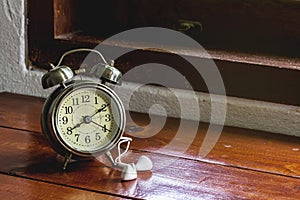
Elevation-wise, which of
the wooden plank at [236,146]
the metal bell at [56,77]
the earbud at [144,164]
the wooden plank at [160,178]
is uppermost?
the metal bell at [56,77]

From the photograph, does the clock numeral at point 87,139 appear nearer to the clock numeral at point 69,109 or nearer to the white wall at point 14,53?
the clock numeral at point 69,109

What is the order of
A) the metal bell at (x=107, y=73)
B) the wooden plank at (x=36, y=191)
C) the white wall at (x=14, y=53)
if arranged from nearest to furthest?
the wooden plank at (x=36, y=191), the metal bell at (x=107, y=73), the white wall at (x=14, y=53)

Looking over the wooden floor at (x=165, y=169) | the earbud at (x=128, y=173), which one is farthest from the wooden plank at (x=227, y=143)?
the earbud at (x=128, y=173)

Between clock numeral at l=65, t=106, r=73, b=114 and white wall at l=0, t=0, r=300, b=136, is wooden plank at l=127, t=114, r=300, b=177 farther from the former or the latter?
clock numeral at l=65, t=106, r=73, b=114

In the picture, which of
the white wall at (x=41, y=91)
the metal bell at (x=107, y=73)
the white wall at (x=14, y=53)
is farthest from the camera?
the white wall at (x=14, y=53)

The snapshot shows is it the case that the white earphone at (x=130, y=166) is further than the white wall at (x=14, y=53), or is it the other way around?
the white wall at (x=14, y=53)

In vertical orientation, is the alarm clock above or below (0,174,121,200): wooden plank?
above

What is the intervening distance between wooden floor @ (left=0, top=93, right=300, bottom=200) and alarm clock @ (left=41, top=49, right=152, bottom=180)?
0.11ft

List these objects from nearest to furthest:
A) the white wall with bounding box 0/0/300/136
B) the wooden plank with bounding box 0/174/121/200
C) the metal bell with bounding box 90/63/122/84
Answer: the wooden plank with bounding box 0/174/121/200, the metal bell with bounding box 90/63/122/84, the white wall with bounding box 0/0/300/136

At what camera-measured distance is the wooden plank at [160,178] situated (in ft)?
2.94

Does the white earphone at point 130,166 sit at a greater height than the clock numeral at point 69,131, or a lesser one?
lesser

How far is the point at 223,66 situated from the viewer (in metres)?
1.22

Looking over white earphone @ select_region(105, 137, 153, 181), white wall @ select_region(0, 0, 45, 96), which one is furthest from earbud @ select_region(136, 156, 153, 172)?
white wall @ select_region(0, 0, 45, 96)

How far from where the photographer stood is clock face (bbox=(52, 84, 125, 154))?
37.1 inches
